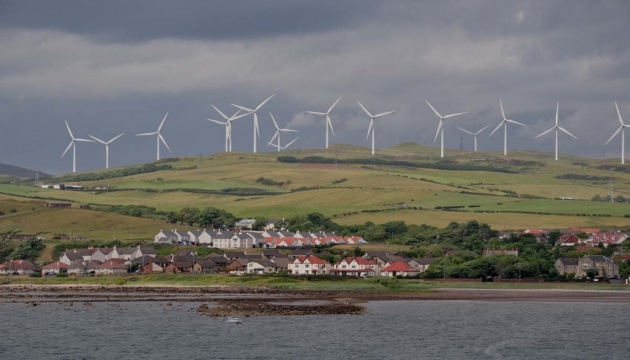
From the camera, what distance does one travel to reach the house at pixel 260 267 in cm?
12412

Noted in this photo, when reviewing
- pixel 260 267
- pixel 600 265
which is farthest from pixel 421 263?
pixel 600 265

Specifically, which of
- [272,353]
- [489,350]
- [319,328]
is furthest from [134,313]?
[489,350]

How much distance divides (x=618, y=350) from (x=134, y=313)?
32107 millimetres

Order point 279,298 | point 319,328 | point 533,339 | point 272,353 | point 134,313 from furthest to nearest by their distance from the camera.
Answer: point 279,298
point 134,313
point 319,328
point 533,339
point 272,353

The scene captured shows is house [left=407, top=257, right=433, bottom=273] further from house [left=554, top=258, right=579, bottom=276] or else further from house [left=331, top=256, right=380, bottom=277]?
house [left=554, top=258, right=579, bottom=276]

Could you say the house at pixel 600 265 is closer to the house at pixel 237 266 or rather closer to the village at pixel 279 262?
the village at pixel 279 262

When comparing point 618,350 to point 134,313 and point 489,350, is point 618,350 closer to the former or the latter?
point 489,350

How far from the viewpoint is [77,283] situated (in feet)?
366

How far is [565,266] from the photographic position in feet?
373

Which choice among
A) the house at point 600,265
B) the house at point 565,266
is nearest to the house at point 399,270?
the house at point 565,266

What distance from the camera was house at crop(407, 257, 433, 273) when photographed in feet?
396

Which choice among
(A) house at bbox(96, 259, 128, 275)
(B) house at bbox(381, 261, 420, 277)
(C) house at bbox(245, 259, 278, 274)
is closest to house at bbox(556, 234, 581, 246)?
(B) house at bbox(381, 261, 420, 277)

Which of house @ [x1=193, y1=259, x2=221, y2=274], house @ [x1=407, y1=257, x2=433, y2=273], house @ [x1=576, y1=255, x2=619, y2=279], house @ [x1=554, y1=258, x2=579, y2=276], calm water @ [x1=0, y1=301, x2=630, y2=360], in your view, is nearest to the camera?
calm water @ [x1=0, y1=301, x2=630, y2=360]

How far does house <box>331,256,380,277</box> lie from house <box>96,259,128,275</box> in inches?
885
